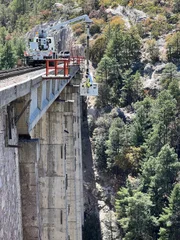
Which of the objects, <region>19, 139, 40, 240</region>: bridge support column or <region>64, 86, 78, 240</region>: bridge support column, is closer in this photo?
<region>19, 139, 40, 240</region>: bridge support column

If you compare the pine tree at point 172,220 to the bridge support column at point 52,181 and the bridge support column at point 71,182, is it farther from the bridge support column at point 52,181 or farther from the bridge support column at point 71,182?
the bridge support column at point 52,181

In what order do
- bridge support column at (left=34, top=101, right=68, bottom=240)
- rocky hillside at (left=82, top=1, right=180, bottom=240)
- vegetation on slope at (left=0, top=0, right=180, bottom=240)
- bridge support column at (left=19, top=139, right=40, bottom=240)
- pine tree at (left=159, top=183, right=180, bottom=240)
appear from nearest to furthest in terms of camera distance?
bridge support column at (left=19, top=139, right=40, bottom=240) < bridge support column at (left=34, top=101, right=68, bottom=240) < pine tree at (left=159, top=183, right=180, bottom=240) < vegetation on slope at (left=0, top=0, right=180, bottom=240) < rocky hillside at (left=82, top=1, right=180, bottom=240)

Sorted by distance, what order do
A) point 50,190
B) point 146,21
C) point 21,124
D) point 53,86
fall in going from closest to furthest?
point 21,124 < point 53,86 < point 50,190 < point 146,21

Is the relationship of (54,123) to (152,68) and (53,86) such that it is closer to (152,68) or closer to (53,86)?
(53,86)

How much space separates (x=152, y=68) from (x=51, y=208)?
4022 cm

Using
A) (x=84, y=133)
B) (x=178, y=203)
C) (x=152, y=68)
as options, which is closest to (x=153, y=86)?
(x=152, y=68)

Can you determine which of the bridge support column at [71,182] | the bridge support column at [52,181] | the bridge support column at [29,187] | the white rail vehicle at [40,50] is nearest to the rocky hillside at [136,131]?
the bridge support column at [71,182]

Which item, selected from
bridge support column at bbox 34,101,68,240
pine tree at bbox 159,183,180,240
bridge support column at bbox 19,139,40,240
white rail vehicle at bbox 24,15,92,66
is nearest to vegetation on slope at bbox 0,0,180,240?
pine tree at bbox 159,183,180,240

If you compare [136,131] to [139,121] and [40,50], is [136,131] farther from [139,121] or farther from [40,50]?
[40,50]

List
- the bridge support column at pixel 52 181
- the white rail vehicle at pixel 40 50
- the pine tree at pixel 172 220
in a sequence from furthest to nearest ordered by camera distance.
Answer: the pine tree at pixel 172 220
the white rail vehicle at pixel 40 50
the bridge support column at pixel 52 181

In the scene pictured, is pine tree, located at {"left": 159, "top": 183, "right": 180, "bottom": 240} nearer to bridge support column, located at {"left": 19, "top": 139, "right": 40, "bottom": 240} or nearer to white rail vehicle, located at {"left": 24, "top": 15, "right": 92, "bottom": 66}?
white rail vehicle, located at {"left": 24, "top": 15, "right": 92, "bottom": 66}

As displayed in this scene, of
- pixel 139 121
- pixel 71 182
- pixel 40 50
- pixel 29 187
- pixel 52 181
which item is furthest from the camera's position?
pixel 139 121

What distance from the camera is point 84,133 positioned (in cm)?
5081

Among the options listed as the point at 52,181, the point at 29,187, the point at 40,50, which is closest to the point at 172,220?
the point at 52,181
